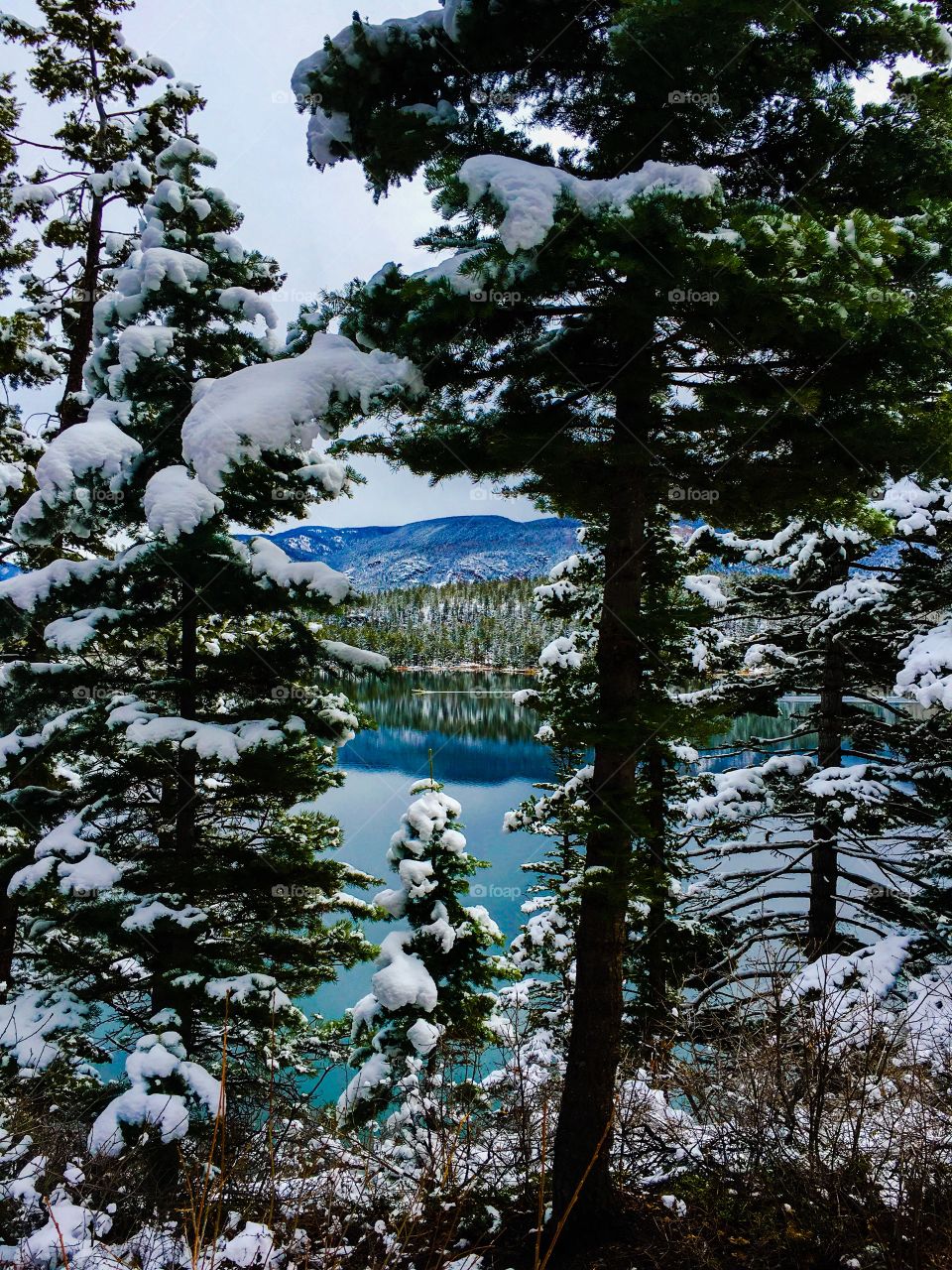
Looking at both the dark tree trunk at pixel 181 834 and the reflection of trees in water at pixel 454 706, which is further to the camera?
the reflection of trees in water at pixel 454 706

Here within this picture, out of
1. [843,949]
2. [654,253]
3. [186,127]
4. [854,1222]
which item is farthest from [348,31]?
[843,949]

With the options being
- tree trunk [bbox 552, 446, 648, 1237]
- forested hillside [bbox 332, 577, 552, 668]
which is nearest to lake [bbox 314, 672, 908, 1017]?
tree trunk [bbox 552, 446, 648, 1237]

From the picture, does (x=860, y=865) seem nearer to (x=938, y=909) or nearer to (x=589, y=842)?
(x=938, y=909)

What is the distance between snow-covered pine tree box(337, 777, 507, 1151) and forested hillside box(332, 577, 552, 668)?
9416 centimetres

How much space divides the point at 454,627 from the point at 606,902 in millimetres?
146976

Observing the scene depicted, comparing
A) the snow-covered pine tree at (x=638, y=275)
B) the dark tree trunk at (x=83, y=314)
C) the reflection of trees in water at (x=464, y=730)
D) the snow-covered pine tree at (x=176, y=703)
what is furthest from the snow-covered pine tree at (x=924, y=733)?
the reflection of trees in water at (x=464, y=730)

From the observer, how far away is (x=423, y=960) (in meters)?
9.44

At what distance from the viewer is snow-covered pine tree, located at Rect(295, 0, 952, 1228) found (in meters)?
3.52

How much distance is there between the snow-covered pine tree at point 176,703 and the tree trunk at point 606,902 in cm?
304

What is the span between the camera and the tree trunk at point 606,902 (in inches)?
173

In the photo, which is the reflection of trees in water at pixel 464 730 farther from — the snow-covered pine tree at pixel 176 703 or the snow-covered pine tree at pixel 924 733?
the snow-covered pine tree at pixel 176 703

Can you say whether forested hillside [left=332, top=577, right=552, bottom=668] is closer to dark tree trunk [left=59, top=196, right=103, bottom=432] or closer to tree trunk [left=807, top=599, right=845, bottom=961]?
tree trunk [left=807, top=599, right=845, bottom=961]

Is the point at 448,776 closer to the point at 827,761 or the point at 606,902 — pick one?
the point at 827,761

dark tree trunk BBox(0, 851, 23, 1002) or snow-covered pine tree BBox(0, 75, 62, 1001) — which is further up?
snow-covered pine tree BBox(0, 75, 62, 1001)
